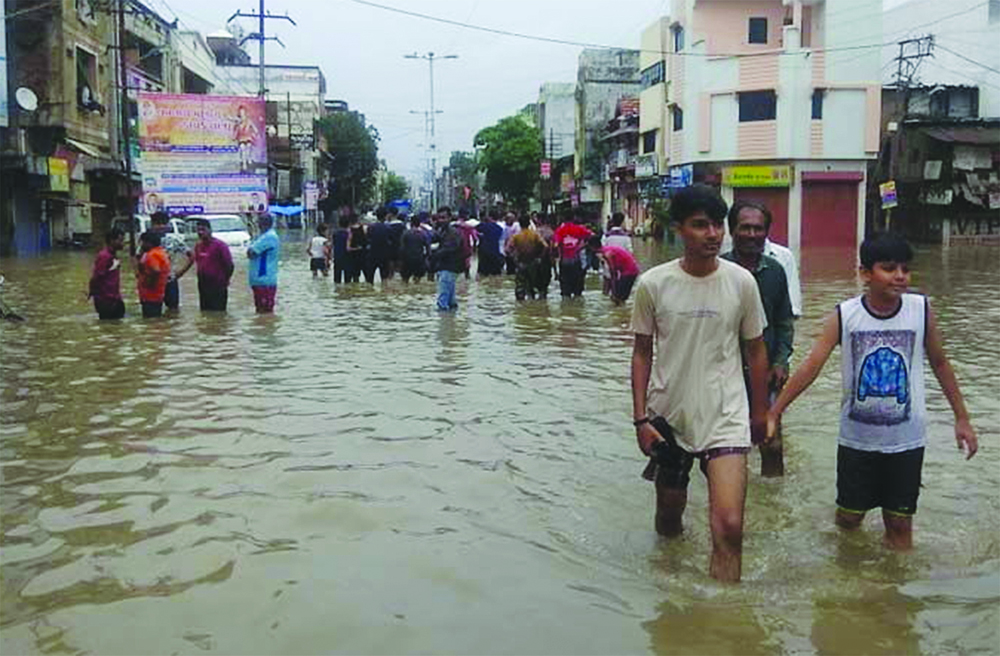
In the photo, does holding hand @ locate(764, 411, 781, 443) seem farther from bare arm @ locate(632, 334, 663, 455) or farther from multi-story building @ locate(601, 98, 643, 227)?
multi-story building @ locate(601, 98, 643, 227)

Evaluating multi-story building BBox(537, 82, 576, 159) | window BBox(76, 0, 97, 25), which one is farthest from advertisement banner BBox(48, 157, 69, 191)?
multi-story building BBox(537, 82, 576, 159)

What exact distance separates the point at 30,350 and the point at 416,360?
425 centimetres

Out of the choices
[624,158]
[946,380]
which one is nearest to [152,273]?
[946,380]

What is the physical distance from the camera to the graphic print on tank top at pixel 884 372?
15.8ft

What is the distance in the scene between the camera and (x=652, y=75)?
56031 millimetres

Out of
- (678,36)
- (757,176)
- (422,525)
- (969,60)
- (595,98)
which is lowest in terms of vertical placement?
(422,525)

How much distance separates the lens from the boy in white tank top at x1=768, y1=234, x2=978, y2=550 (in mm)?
4805

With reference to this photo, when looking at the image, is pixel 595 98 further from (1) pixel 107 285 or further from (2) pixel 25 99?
(1) pixel 107 285

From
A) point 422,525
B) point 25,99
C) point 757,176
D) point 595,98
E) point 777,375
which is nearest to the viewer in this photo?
point 422,525

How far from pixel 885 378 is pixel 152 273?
1158 centimetres

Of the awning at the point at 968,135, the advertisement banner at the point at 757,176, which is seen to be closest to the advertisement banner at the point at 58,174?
the advertisement banner at the point at 757,176

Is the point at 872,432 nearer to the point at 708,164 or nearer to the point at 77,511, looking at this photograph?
the point at 77,511

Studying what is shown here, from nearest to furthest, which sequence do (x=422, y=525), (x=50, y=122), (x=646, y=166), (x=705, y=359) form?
(x=705, y=359)
(x=422, y=525)
(x=50, y=122)
(x=646, y=166)

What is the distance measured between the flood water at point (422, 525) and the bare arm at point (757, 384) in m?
0.61
